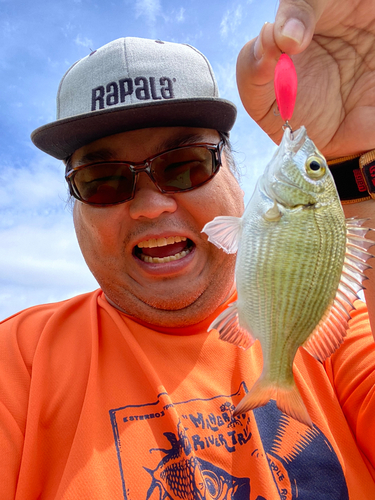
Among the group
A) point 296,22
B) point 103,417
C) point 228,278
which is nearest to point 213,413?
point 103,417

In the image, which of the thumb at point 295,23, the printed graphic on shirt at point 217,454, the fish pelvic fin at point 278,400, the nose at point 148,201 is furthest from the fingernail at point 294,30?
the printed graphic on shirt at point 217,454

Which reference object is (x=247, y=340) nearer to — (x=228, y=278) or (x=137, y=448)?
(x=137, y=448)

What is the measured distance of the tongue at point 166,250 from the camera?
2184 millimetres

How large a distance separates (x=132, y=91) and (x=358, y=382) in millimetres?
2347

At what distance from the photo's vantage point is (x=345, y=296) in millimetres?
1221

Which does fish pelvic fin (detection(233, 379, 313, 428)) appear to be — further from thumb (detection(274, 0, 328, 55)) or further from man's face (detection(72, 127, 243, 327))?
thumb (detection(274, 0, 328, 55))

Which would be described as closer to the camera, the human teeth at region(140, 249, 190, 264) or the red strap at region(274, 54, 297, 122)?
the red strap at region(274, 54, 297, 122)

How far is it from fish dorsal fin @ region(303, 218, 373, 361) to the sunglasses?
1062 millimetres

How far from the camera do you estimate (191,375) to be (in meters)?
1.87

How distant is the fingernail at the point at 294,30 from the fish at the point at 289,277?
1.39ft

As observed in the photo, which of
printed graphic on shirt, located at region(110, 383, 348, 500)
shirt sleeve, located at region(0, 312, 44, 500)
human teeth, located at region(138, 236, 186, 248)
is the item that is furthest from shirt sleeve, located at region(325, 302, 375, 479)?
shirt sleeve, located at region(0, 312, 44, 500)

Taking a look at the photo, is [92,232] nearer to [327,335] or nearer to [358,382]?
[327,335]

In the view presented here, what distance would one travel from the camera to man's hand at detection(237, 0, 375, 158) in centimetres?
179

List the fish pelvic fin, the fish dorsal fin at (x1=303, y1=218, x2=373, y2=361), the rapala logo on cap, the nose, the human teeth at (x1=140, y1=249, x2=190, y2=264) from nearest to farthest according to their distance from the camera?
the fish pelvic fin → the fish dorsal fin at (x1=303, y1=218, x2=373, y2=361) → the nose → the human teeth at (x1=140, y1=249, x2=190, y2=264) → the rapala logo on cap
